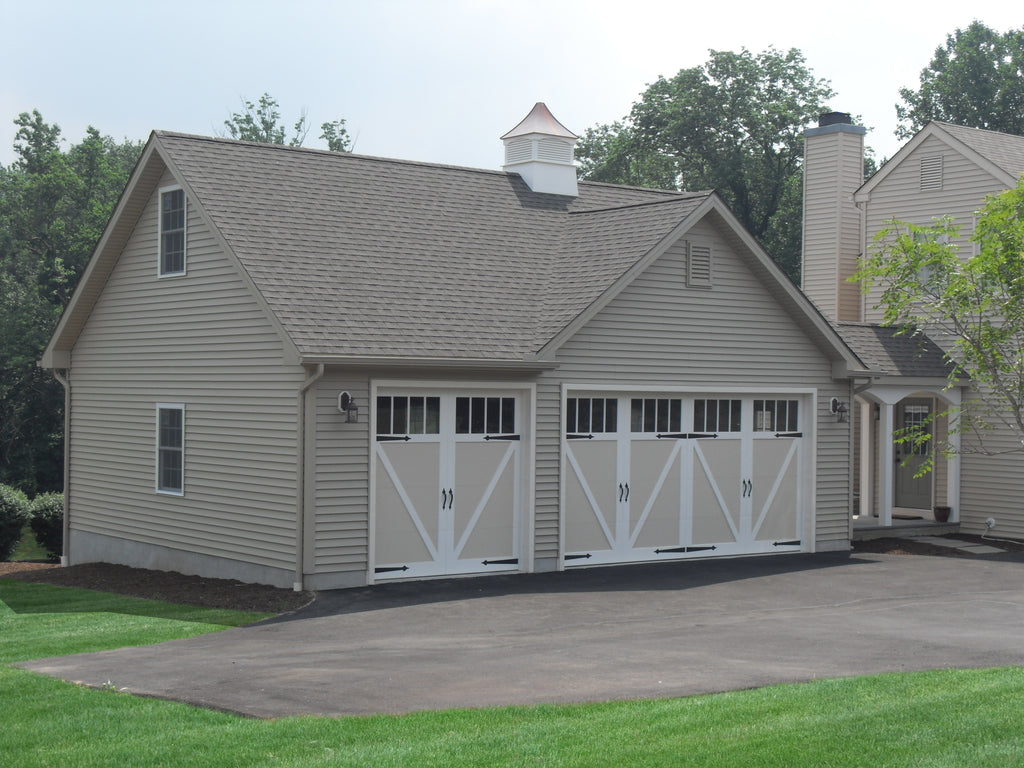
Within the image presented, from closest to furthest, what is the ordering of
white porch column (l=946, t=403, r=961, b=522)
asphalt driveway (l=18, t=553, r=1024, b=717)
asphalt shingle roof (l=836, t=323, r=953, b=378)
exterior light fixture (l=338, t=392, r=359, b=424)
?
asphalt driveway (l=18, t=553, r=1024, b=717), exterior light fixture (l=338, t=392, r=359, b=424), asphalt shingle roof (l=836, t=323, r=953, b=378), white porch column (l=946, t=403, r=961, b=522)

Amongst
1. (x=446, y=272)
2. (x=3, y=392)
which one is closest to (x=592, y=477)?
(x=446, y=272)

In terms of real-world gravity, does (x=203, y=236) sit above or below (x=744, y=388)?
above

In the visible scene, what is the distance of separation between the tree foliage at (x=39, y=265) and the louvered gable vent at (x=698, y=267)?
29186 millimetres

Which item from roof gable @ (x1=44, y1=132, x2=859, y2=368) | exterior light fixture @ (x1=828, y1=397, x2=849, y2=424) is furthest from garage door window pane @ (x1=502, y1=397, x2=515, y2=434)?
exterior light fixture @ (x1=828, y1=397, x2=849, y2=424)

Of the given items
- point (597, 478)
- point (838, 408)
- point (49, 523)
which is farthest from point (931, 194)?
point (49, 523)

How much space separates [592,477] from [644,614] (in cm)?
360

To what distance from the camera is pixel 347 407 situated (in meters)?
14.9

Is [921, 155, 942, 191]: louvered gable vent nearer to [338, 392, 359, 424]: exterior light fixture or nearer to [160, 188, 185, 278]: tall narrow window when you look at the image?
[338, 392, 359, 424]: exterior light fixture

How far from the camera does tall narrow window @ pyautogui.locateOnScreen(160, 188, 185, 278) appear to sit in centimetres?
1775

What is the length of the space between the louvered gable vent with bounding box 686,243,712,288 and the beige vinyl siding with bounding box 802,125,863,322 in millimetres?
8515

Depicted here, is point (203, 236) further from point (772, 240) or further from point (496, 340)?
point (772, 240)

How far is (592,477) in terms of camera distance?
17234 mm

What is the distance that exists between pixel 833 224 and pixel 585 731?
20119 millimetres

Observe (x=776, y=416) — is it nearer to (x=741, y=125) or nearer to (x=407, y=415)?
(x=407, y=415)
